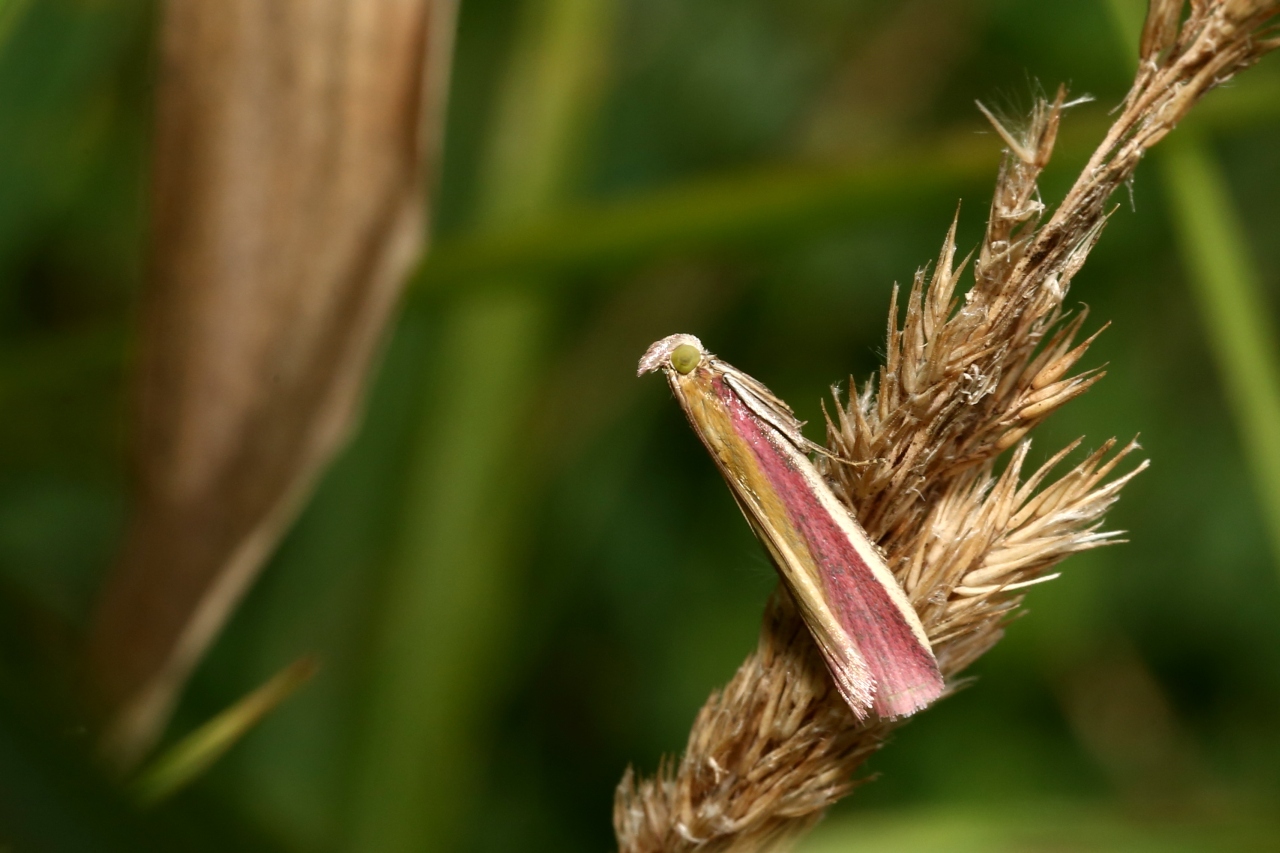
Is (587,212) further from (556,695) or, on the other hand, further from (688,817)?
(556,695)

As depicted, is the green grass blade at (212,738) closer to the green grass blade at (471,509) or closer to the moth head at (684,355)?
the moth head at (684,355)

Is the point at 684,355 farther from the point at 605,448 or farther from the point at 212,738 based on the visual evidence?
the point at 605,448

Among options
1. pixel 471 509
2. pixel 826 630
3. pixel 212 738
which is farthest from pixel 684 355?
pixel 471 509

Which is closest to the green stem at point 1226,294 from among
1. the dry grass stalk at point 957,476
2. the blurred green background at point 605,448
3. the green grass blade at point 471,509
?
the blurred green background at point 605,448

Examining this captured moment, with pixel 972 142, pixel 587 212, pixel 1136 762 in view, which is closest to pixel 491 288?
pixel 587 212

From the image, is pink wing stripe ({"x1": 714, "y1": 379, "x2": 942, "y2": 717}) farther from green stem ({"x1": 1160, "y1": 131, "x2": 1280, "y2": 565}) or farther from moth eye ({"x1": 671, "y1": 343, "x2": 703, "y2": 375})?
green stem ({"x1": 1160, "y1": 131, "x2": 1280, "y2": 565})

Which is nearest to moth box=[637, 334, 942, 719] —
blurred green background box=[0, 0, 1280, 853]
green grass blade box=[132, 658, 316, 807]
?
green grass blade box=[132, 658, 316, 807]
